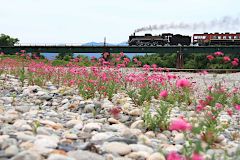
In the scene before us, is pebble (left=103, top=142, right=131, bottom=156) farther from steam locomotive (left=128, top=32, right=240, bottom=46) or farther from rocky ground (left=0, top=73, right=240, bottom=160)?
steam locomotive (left=128, top=32, right=240, bottom=46)

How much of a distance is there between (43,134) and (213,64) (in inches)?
2133

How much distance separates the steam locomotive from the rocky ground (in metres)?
50.7

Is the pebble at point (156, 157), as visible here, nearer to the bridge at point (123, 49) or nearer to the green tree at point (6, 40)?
the bridge at point (123, 49)

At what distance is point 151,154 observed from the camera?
4.24 meters

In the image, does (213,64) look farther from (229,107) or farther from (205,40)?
(229,107)

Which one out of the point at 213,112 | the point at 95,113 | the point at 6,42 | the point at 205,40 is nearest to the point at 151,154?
the point at 213,112

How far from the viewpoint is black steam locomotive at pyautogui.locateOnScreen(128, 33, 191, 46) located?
58.4 metres

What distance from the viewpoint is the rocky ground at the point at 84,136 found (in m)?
3.92

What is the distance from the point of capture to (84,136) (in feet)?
16.1

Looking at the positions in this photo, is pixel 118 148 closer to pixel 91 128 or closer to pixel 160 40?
pixel 91 128

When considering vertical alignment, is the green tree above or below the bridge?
above

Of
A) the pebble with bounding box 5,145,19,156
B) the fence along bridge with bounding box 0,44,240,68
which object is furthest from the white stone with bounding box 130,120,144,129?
the fence along bridge with bounding box 0,44,240,68

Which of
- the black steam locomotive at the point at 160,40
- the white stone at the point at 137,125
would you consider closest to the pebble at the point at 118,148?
the white stone at the point at 137,125

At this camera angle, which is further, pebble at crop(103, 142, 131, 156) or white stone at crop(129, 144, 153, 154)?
white stone at crop(129, 144, 153, 154)
